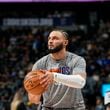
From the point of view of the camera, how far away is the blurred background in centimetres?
1706

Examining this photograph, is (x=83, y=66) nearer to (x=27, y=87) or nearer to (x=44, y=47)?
(x=27, y=87)

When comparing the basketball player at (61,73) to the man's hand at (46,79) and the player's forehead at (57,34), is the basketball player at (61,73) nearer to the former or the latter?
the player's forehead at (57,34)

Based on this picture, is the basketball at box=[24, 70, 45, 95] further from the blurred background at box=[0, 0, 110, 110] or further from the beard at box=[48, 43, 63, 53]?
the blurred background at box=[0, 0, 110, 110]

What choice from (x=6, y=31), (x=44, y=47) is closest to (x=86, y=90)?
(x=44, y=47)

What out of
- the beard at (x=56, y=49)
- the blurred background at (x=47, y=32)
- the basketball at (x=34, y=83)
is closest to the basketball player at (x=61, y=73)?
the beard at (x=56, y=49)

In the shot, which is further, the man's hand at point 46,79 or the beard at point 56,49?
the beard at point 56,49

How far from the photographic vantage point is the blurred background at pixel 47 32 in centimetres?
1706

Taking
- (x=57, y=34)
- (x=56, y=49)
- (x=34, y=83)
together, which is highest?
(x=57, y=34)

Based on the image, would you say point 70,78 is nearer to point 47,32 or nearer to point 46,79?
point 46,79

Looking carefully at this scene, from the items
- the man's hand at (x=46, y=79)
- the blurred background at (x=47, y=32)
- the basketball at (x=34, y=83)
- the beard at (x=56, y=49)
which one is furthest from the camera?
the blurred background at (x=47, y=32)

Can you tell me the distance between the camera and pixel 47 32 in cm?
2034

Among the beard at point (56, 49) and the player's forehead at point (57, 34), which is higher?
the player's forehead at point (57, 34)

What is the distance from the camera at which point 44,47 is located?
1916 centimetres

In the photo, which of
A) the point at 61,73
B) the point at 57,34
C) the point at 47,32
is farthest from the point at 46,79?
the point at 47,32
